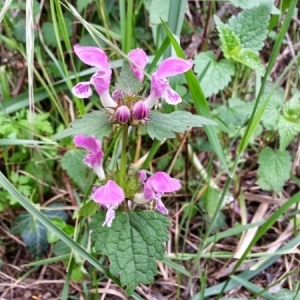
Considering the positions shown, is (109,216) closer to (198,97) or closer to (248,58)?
(198,97)

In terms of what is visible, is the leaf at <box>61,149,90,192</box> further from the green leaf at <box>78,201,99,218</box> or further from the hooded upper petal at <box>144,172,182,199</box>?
the hooded upper petal at <box>144,172,182,199</box>

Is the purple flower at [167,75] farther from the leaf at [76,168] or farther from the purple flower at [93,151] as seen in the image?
the leaf at [76,168]

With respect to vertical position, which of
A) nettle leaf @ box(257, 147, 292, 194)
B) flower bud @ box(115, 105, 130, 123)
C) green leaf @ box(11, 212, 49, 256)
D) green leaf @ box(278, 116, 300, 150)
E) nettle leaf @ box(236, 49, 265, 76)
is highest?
flower bud @ box(115, 105, 130, 123)

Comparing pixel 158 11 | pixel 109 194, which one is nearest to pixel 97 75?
pixel 109 194

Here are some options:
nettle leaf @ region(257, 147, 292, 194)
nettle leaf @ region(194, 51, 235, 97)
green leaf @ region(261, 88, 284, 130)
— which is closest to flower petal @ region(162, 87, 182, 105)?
nettle leaf @ region(194, 51, 235, 97)

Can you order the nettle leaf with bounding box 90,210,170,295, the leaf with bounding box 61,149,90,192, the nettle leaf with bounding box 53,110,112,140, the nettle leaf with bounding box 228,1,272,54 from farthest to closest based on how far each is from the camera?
1. the leaf with bounding box 61,149,90,192
2. the nettle leaf with bounding box 228,1,272,54
3. the nettle leaf with bounding box 90,210,170,295
4. the nettle leaf with bounding box 53,110,112,140

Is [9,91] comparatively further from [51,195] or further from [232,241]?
[232,241]

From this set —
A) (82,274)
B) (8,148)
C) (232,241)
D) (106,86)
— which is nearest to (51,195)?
(8,148)
